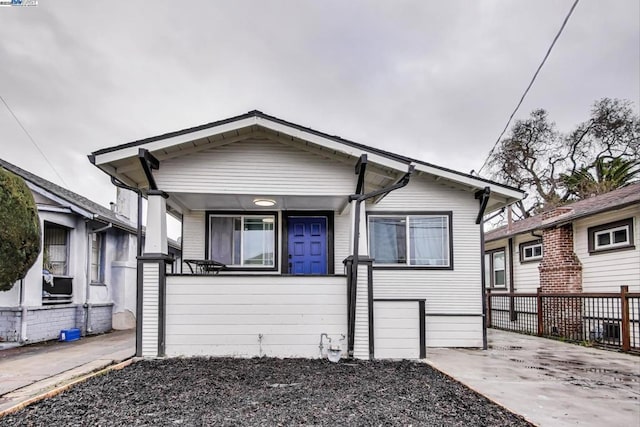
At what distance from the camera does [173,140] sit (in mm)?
6336

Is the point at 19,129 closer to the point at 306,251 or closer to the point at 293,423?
the point at 306,251

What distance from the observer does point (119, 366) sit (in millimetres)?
5723

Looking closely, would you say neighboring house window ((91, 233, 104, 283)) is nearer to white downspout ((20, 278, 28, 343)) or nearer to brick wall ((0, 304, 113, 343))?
brick wall ((0, 304, 113, 343))

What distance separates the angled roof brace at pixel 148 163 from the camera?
6227mm

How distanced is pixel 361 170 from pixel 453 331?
383 centimetres

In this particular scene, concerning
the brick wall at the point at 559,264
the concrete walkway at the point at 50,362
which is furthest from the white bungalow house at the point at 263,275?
the brick wall at the point at 559,264

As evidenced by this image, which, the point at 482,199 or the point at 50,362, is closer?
the point at 50,362

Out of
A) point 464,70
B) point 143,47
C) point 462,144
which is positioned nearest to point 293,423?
point 143,47

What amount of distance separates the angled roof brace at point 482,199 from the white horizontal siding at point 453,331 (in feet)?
6.24

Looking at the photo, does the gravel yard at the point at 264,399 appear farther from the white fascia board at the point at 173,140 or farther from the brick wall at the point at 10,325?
the brick wall at the point at 10,325

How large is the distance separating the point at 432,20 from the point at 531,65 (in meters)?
2.32

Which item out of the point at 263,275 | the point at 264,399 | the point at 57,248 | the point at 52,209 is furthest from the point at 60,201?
the point at 264,399

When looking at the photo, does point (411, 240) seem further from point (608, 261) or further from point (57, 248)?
point (57, 248)

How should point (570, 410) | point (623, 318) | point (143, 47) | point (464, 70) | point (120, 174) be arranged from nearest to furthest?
1. point (570, 410)
2. point (120, 174)
3. point (623, 318)
4. point (143, 47)
5. point (464, 70)
